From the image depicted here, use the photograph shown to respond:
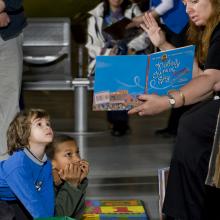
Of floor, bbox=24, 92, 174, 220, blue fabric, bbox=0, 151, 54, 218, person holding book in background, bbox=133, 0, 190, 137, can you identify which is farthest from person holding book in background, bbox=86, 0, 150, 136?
blue fabric, bbox=0, 151, 54, 218

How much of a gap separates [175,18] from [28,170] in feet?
9.91

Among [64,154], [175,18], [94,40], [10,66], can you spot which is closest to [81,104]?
[94,40]

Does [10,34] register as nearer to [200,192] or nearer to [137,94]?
[137,94]

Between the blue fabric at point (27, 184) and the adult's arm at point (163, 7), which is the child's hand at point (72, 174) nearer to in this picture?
the blue fabric at point (27, 184)

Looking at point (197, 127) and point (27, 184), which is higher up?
point (197, 127)

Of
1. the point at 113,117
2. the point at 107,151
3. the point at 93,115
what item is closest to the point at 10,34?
the point at 107,151

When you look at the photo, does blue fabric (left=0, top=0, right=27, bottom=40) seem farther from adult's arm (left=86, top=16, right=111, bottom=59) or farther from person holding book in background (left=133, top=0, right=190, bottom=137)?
adult's arm (left=86, top=16, right=111, bottom=59)

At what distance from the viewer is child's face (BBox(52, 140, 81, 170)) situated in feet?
12.0

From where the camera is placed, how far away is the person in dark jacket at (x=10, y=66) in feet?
14.9

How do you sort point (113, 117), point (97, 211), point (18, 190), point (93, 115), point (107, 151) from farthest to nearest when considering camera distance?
1. point (93, 115)
2. point (113, 117)
3. point (107, 151)
4. point (97, 211)
5. point (18, 190)

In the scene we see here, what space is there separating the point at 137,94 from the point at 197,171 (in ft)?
1.46

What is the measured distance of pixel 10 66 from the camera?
15.0 ft

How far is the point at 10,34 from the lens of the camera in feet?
14.9

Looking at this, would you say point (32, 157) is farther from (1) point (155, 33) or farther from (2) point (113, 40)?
(2) point (113, 40)
